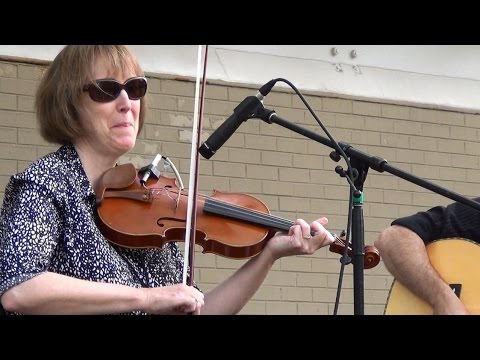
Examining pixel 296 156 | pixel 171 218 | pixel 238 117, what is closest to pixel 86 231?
pixel 171 218

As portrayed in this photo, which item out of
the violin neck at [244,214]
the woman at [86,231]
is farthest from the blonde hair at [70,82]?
the violin neck at [244,214]

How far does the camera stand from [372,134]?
5383 mm

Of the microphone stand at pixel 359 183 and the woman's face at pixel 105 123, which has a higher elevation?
the woman's face at pixel 105 123

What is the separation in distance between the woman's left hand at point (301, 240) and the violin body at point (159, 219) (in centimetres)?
5

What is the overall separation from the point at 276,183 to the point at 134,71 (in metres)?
2.44

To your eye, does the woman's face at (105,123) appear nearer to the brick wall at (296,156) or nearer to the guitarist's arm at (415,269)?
the guitarist's arm at (415,269)

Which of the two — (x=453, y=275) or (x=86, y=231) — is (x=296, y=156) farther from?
(x=86, y=231)

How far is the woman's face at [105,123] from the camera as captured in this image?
267 cm

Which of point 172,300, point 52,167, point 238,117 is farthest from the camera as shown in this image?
point 238,117

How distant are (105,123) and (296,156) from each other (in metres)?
2.59

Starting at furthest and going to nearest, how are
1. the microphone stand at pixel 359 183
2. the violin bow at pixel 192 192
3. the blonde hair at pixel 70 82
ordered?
the blonde hair at pixel 70 82, the microphone stand at pixel 359 183, the violin bow at pixel 192 192

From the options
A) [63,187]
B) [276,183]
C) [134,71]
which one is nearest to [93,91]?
[134,71]

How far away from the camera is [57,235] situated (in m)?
2.41
